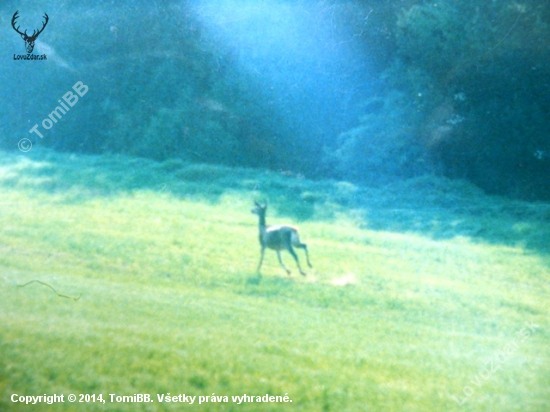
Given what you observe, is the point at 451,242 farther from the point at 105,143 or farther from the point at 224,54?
the point at 105,143

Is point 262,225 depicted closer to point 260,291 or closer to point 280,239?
point 280,239

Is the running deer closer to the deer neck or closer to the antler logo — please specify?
the deer neck

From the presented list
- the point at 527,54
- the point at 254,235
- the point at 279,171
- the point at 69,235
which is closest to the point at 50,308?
the point at 69,235

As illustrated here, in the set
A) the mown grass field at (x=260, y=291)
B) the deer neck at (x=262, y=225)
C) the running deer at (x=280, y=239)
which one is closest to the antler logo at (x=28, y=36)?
the mown grass field at (x=260, y=291)

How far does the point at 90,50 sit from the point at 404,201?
13.2ft

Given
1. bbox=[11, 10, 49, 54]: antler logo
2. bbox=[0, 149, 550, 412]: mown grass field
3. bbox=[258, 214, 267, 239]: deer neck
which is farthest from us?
bbox=[11, 10, 49, 54]: antler logo

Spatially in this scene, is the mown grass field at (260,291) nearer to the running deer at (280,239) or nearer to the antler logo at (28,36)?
the running deer at (280,239)

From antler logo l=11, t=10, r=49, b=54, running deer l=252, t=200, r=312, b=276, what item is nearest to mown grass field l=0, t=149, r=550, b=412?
running deer l=252, t=200, r=312, b=276

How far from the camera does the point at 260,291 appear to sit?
574cm

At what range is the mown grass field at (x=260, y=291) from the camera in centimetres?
493

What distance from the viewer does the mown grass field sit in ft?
16.2

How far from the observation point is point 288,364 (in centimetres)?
503

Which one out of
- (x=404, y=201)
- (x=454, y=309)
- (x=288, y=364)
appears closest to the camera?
(x=288, y=364)

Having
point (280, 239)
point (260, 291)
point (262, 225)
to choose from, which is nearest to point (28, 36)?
point (262, 225)
